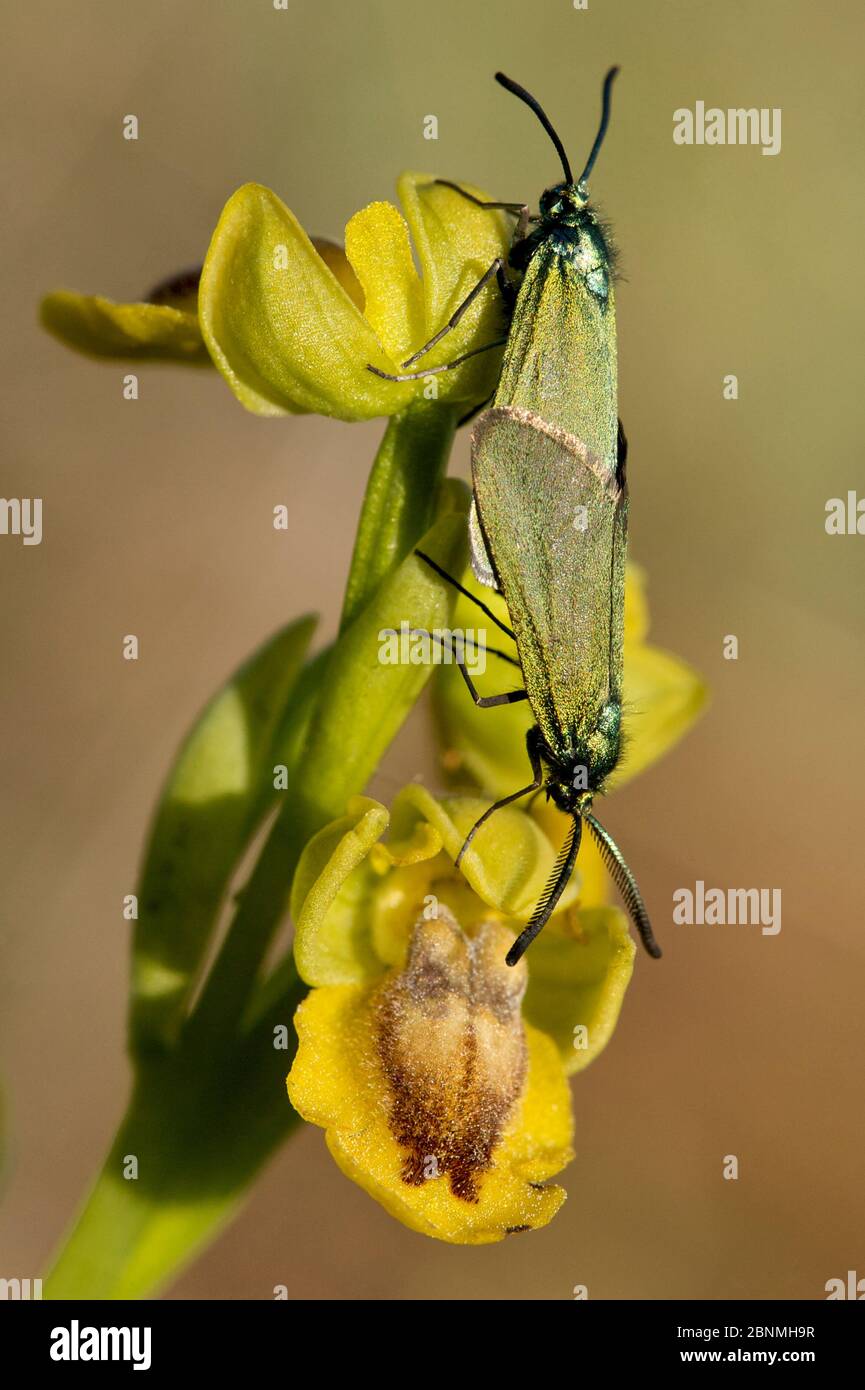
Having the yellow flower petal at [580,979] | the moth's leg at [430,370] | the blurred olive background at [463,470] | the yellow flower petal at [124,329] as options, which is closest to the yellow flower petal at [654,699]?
the yellow flower petal at [580,979]

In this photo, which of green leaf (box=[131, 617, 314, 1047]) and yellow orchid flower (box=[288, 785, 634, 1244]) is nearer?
yellow orchid flower (box=[288, 785, 634, 1244])

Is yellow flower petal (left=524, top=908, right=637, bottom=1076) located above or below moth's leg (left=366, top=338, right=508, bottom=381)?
below

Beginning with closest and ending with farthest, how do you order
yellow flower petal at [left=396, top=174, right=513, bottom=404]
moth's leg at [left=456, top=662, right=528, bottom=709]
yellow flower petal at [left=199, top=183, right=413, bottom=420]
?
yellow flower petal at [left=199, top=183, right=413, bottom=420]
yellow flower petal at [left=396, top=174, right=513, bottom=404]
moth's leg at [left=456, top=662, right=528, bottom=709]

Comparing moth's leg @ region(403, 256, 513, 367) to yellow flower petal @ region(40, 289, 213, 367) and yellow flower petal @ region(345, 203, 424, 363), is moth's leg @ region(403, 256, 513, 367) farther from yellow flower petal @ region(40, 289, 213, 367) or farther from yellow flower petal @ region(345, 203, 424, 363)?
yellow flower petal @ region(40, 289, 213, 367)

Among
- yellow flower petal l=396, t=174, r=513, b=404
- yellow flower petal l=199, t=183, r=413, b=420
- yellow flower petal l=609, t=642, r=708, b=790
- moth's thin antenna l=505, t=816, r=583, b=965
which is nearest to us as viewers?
yellow flower petal l=199, t=183, r=413, b=420

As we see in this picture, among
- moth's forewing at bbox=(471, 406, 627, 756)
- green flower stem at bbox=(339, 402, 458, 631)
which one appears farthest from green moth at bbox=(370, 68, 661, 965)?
green flower stem at bbox=(339, 402, 458, 631)

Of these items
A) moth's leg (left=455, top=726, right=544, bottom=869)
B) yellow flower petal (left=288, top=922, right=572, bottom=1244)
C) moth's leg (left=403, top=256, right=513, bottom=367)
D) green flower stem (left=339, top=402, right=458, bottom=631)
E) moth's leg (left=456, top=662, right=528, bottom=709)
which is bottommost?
yellow flower petal (left=288, top=922, right=572, bottom=1244)

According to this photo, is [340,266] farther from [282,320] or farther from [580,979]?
[580,979]

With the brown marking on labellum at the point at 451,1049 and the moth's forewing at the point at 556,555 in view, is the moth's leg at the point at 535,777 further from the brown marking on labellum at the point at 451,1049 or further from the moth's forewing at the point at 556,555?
the brown marking on labellum at the point at 451,1049
